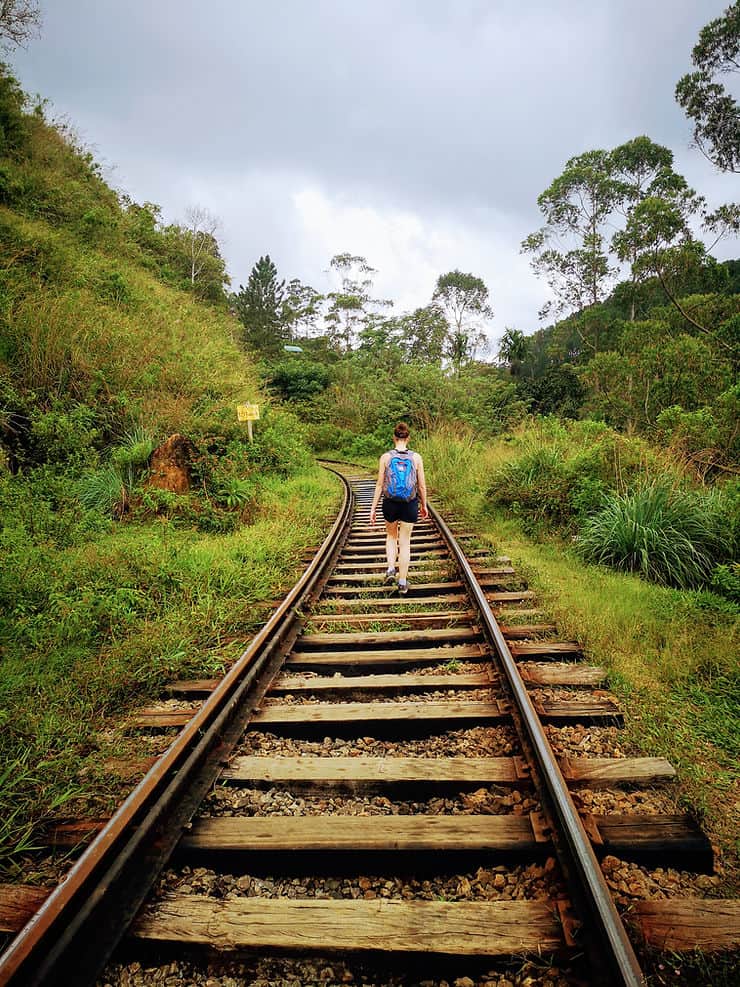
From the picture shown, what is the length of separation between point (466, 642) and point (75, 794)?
2683 mm

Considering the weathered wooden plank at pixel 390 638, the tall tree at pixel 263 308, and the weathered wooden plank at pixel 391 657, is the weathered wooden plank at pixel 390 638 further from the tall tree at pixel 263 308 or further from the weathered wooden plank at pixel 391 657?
the tall tree at pixel 263 308

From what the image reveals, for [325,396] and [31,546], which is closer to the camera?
[31,546]

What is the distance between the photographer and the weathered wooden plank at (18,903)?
1.64m

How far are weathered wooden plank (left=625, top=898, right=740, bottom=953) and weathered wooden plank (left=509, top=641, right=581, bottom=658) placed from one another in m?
1.89

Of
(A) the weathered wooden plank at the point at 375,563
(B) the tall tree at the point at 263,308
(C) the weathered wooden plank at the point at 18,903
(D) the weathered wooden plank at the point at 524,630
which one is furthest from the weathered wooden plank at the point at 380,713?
(B) the tall tree at the point at 263,308

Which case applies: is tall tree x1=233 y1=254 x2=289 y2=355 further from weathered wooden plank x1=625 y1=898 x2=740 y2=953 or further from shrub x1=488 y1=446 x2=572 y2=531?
weathered wooden plank x1=625 y1=898 x2=740 y2=953

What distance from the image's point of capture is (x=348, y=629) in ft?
13.8

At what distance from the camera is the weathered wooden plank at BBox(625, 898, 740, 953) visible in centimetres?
152

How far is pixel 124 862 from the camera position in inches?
69.5

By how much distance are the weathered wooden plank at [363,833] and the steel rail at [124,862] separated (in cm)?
15

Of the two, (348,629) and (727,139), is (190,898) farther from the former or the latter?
(727,139)

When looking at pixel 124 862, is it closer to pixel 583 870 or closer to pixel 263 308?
pixel 583 870

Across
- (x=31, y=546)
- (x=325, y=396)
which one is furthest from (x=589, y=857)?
(x=325, y=396)

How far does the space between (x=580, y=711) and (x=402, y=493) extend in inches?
110
